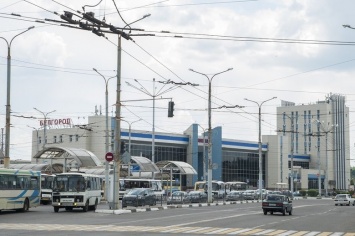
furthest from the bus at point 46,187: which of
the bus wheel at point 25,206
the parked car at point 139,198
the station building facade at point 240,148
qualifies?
the station building facade at point 240,148

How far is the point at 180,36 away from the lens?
971 inches

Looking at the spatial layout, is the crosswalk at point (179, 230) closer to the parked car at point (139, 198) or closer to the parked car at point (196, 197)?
the parked car at point (139, 198)

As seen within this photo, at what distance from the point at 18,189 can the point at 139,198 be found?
1163 centimetres

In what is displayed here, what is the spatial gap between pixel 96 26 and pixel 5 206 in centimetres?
1845

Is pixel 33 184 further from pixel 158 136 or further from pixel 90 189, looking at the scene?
pixel 158 136

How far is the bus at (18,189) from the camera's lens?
35844 mm

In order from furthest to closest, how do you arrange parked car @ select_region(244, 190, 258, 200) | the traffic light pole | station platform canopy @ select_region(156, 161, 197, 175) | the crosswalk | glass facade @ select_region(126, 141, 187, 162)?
glass facade @ select_region(126, 141, 187, 162) → parked car @ select_region(244, 190, 258, 200) → station platform canopy @ select_region(156, 161, 197, 175) → the traffic light pole → the crosswalk

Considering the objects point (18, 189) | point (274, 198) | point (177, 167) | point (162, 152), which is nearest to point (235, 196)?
point (177, 167)

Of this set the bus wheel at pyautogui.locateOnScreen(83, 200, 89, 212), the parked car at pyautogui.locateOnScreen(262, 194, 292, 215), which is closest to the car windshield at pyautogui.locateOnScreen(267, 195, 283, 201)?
the parked car at pyautogui.locateOnScreen(262, 194, 292, 215)

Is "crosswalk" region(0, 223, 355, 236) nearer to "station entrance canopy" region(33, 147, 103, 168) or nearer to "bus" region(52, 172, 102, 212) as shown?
"bus" region(52, 172, 102, 212)

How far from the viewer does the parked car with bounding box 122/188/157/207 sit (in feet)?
151

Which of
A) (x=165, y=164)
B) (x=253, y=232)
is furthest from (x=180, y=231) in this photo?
(x=165, y=164)

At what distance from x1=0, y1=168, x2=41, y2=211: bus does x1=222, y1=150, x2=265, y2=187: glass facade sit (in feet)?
266

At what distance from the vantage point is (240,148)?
403ft
